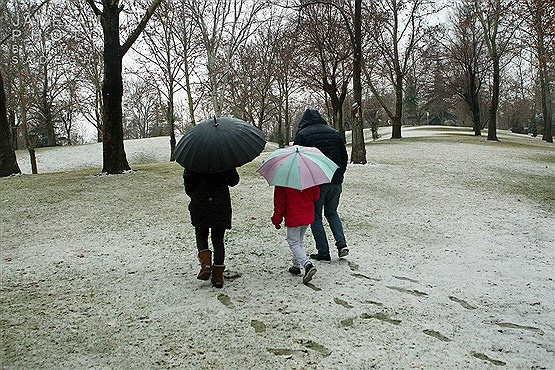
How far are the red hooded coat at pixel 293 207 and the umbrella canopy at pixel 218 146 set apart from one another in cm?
70

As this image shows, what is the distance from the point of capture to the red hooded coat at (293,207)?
18.0 ft

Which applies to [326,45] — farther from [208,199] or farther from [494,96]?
[208,199]

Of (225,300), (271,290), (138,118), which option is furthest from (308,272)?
(138,118)

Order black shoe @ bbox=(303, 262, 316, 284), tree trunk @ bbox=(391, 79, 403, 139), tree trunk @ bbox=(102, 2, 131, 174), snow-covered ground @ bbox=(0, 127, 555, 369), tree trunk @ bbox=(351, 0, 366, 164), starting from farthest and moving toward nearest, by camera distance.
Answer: tree trunk @ bbox=(391, 79, 403, 139) < tree trunk @ bbox=(351, 0, 366, 164) < tree trunk @ bbox=(102, 2, 131, 174) < black shoe @ bbox=(303, 262, 316, 284) < snow-covered ground @ bbox=(0, 127, 555, 369)

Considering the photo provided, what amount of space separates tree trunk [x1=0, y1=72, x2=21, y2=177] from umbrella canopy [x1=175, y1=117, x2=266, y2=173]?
13683 mm

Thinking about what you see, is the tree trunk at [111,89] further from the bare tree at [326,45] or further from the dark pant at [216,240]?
the bare tree at [326,45]

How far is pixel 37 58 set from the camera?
1069 inches

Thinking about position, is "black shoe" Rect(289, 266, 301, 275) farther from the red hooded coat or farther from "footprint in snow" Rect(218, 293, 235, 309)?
"footprint in snow" Rect(218, 293, 235, 309)

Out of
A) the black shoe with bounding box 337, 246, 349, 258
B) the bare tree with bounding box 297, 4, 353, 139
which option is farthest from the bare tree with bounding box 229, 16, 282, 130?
the black shoe with bounding box 337, 246, 349, 258

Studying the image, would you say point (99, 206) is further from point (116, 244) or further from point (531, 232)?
point (531, 232)

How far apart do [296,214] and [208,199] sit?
1.08 meters

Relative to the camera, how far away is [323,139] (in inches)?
247

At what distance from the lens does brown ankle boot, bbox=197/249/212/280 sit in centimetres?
531

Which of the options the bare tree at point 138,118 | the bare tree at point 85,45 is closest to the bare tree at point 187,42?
the bare tree at point 85,45
